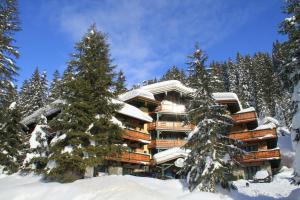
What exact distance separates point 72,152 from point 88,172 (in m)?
3.42

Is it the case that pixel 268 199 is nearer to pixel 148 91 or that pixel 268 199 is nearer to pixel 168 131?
pixel 168 131

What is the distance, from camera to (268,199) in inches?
890

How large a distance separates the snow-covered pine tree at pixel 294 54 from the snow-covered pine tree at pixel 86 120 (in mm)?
13563

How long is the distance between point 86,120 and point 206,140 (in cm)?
928

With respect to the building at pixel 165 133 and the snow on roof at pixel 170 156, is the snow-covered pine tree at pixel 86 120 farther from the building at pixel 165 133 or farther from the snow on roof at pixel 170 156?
the snow on roof at pixel 170 156

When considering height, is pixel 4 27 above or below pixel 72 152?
above

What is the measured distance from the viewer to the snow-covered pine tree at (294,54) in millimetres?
16266

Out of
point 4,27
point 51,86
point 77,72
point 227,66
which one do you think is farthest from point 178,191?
point 227,66

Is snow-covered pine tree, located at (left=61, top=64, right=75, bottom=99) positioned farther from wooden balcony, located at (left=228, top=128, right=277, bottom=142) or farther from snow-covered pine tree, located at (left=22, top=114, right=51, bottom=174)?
wooden balcony, located at (left=228, top=128, right=277, bottom=142)

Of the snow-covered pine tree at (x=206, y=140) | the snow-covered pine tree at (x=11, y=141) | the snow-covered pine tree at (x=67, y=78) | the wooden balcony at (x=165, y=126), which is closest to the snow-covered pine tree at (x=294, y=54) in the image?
the snow-covered pine tree at (x=206, y=140)

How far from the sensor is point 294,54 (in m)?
17.2

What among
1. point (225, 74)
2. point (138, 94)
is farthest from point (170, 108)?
point (225, 74)

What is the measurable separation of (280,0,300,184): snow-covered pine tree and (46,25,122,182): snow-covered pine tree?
534 inches

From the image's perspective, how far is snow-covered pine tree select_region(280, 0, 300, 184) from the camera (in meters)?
A: 16.3
